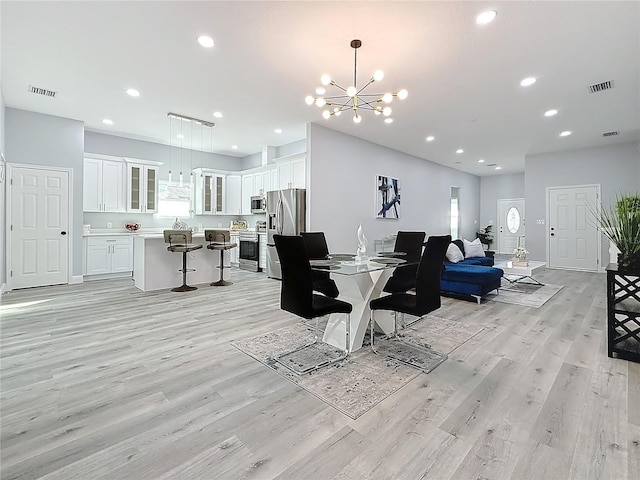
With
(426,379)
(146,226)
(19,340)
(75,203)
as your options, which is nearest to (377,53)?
(426,379)

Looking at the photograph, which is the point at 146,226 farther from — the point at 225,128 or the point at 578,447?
the point at 578,447

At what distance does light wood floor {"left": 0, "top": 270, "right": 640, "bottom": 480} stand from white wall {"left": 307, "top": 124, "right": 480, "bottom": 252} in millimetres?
3268

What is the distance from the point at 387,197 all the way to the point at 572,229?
4.73 m

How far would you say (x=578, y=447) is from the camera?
1.61 meters

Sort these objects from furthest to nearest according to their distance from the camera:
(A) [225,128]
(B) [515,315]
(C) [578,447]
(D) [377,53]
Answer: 1. (A) [225,128]
2. (B) [515,315]
3. (D) [377,53]
4. (C) [578,447]

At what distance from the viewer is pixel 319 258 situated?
350 centimetres

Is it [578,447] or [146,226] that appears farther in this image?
[146,226]

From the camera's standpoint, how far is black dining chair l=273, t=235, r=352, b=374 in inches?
96.0

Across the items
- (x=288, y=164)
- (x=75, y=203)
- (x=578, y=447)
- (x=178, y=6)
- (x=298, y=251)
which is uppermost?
(x=178, y=6)

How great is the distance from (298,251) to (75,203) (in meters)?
5.56

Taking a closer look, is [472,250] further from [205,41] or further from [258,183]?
[205,41]

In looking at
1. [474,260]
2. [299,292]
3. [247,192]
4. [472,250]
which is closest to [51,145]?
[247,192]

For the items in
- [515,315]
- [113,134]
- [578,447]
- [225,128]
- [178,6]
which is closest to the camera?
[578,447]

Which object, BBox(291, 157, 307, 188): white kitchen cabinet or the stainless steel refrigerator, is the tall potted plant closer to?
the stainless steel refrigerator
